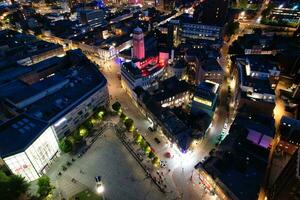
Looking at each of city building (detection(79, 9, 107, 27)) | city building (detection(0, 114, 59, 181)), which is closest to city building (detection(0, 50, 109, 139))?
city building (detection(0, 114, 59, 181))

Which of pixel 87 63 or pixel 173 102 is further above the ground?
pixel 87 63

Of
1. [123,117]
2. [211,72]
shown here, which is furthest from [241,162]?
[211,72]

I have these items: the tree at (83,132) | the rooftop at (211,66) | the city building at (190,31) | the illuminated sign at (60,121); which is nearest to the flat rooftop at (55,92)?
the illuminated sign at (60,121)

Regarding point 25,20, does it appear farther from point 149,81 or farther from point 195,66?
point 195,66

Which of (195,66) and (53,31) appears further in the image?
(53,31)

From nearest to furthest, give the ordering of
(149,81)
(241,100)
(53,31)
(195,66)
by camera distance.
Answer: (241,100)
(149,81)
(195,66)
(53,31)

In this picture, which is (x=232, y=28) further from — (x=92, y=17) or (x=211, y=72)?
(x=92, y=17)

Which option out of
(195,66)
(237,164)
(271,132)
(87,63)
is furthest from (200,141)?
(87,63)
